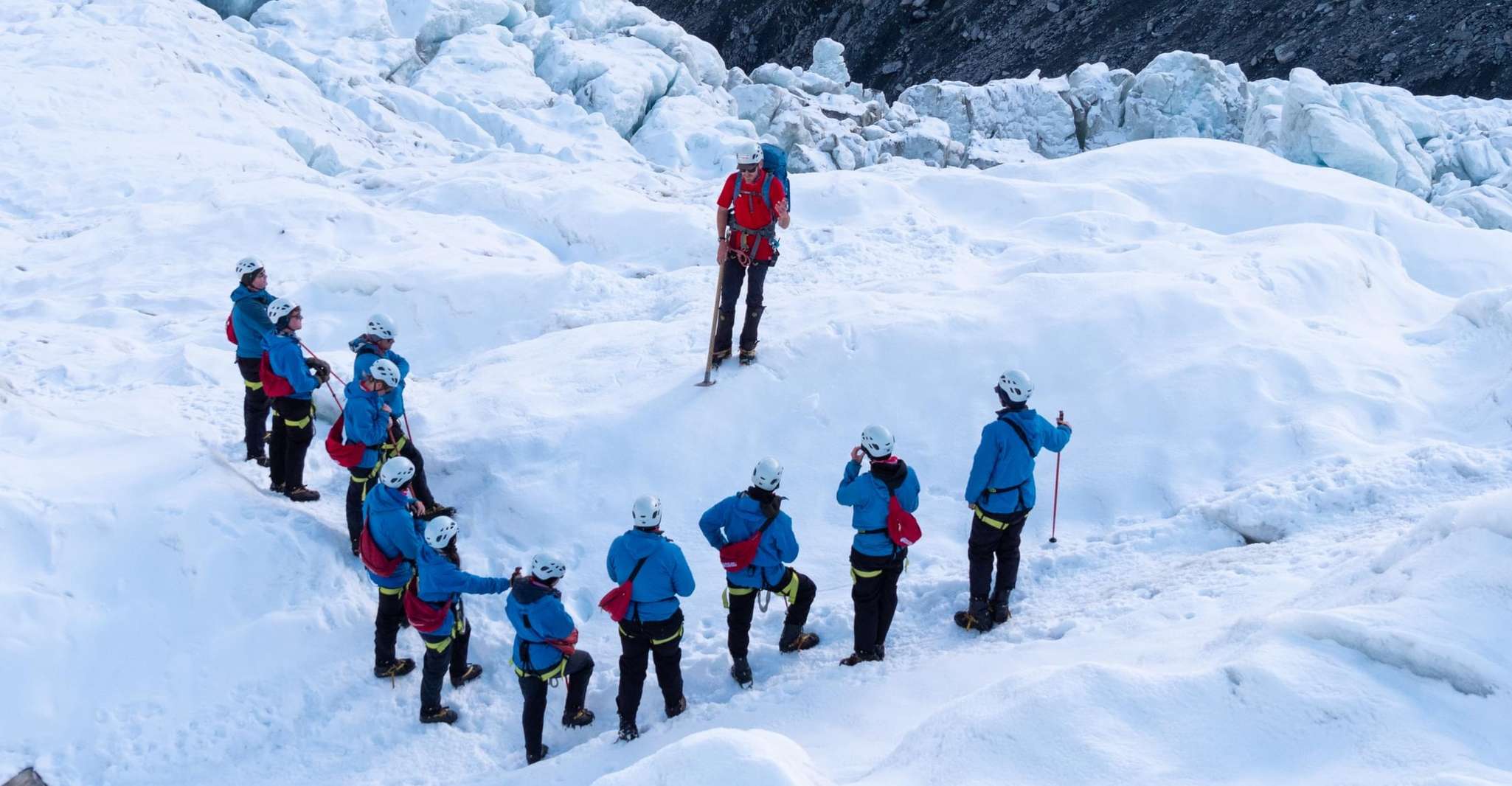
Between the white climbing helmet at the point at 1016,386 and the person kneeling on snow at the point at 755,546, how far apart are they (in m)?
1.57

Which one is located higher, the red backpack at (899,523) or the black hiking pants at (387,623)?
the red backpack at (899,523)

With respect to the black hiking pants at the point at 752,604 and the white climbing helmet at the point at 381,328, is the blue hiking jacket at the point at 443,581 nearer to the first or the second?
the black hiking pants at the point at 752,604

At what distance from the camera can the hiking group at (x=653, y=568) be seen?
241 inches

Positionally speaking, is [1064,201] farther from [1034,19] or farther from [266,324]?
[1034,19]

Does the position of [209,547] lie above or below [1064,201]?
below

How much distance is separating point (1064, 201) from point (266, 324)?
35.1ft

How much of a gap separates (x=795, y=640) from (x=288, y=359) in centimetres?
443

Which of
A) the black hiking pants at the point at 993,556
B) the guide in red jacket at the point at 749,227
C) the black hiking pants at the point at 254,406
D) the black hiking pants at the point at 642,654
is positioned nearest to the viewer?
the black hiking pants at the point at 642,654

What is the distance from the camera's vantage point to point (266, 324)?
8.38 m

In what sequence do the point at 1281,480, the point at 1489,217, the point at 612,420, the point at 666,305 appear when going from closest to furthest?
the point at 1281,480
the point at 612,420
the point at 666,305
the point at 1489,217

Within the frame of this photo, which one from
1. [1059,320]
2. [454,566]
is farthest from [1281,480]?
[454,566]

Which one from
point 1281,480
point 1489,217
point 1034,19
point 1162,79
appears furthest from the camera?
point 1034,19

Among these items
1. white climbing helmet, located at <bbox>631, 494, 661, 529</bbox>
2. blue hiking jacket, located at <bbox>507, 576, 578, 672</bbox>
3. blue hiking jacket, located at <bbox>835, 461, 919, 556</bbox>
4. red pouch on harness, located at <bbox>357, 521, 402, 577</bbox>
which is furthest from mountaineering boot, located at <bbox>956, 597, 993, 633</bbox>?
red pouch on harness, located at <bbox>357, 521, 402, 577</bbox>

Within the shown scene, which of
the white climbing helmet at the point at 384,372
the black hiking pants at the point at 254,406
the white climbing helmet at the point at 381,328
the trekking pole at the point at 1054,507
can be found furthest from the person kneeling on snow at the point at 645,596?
the black hiking pants at the point at 254,406
